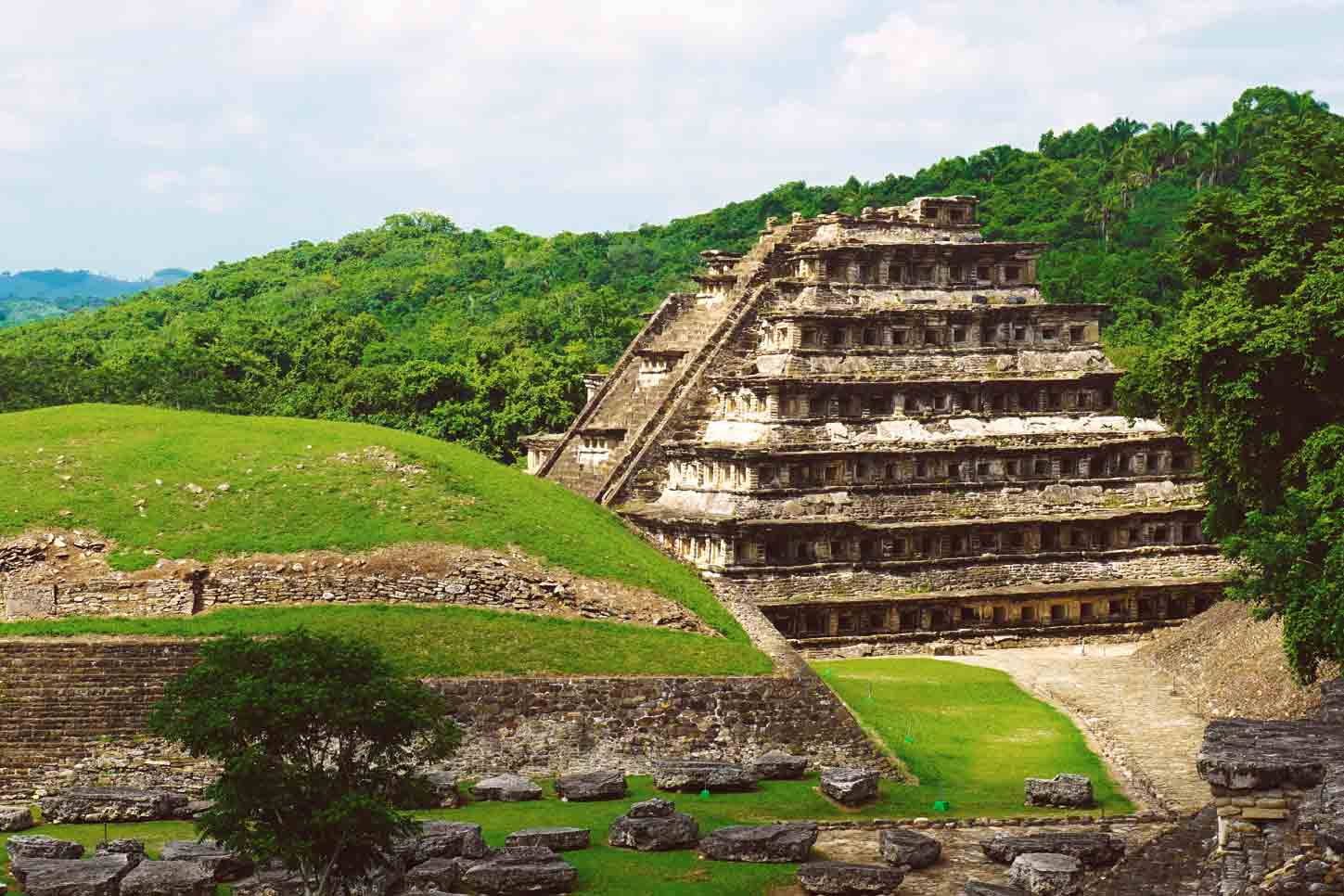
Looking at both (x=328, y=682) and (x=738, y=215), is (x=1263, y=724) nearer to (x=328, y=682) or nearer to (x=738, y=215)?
(x=328, y=682)

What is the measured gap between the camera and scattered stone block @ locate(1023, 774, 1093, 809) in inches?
1328

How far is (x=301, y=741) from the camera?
1043 inches

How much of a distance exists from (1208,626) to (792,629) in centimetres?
1053

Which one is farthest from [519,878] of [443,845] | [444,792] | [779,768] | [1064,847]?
[779,768]

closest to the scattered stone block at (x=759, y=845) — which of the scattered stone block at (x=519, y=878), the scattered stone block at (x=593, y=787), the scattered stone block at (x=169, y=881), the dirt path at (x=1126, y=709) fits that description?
the scattered stone block at (x=519, y=878)

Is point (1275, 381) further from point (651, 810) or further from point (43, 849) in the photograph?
point (43, 849)

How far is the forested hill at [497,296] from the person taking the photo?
7519 cm

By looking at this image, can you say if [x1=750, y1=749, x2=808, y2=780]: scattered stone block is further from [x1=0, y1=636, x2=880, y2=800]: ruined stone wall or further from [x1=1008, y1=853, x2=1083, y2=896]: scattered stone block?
[x1=1008, y1=853, x2=1083, y2=896]: scattered stone block

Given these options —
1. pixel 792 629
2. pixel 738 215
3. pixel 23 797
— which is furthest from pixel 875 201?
pixel 23 797

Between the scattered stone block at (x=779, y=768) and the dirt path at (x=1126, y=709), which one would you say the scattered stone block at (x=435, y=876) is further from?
the dirt path at (x=1126, y=709)

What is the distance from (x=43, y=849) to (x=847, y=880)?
12.6 meters

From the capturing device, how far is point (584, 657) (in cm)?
3847

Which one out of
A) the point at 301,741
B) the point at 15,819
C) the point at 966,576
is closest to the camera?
the point at 301,741

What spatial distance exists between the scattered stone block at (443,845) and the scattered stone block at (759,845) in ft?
11.9
